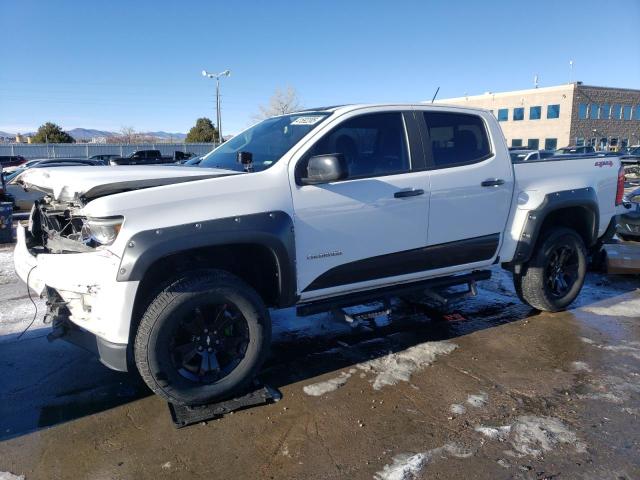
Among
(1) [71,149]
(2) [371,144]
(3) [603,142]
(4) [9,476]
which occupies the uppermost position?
(3) [603,142]

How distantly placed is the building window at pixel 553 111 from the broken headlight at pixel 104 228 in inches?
2032

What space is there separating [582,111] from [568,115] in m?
1.78

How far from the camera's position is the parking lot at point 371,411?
279cm

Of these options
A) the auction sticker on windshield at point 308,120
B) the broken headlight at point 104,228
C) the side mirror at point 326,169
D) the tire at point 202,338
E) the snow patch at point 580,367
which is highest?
the auction sticker on windshield at point 308,120

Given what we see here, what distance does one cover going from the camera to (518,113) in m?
50.8

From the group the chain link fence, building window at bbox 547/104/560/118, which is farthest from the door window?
building window at bbox 547/104/560/118

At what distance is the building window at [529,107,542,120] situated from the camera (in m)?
48.8

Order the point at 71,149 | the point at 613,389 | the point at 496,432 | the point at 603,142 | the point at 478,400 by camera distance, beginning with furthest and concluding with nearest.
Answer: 1. the point at 603,142
2. the point at 71,149
3. the point at 613,389
4. the point at 478,400
5. the point at 496,432

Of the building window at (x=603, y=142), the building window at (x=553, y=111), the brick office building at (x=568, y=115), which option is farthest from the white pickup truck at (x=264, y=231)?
the building window at (x=603, y=142)

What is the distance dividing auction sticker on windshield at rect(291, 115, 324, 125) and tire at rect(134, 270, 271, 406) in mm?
1357

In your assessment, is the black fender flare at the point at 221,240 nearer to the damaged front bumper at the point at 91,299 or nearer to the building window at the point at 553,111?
the damaged front bumper at the point at 91,299

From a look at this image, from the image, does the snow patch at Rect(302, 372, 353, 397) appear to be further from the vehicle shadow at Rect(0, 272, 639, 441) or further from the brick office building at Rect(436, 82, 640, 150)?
the brick office building at Rect(436, 82, 640, 150)

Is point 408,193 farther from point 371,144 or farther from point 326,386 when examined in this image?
point 326,386

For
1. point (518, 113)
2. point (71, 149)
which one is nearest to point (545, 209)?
point (71, 149)
